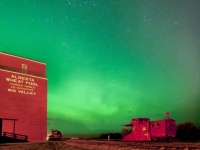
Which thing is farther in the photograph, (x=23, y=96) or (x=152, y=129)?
(x=23, y=96)

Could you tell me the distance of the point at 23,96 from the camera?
4003 cm

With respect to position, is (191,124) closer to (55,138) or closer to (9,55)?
(55,138)

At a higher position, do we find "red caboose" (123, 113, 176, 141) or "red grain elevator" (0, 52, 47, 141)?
"red grain elevator" (0, 52, 47, 141)

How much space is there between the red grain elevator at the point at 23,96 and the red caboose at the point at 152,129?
49.8 ft

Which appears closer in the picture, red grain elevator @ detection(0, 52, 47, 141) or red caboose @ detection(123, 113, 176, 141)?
red caboose @ detection(123, 113, 176, 141)

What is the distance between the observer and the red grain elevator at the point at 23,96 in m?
37.6

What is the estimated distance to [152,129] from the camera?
31.2 meters

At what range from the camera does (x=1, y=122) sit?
36906mm

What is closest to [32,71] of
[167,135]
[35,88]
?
[35,88]

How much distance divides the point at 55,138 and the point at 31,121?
18.7 ft

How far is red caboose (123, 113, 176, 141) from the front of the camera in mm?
29473

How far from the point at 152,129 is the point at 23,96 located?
65.1 ft

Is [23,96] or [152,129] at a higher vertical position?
[23,96]

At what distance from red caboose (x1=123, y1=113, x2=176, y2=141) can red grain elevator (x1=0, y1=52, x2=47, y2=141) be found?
1519 cm
